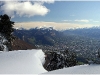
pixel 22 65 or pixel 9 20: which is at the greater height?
pixel 9 20

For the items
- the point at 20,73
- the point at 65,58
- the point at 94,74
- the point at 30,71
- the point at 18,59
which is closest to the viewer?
the point at 94,74

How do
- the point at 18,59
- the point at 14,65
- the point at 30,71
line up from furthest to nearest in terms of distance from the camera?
the point at 18,59 < the point at 14,65 < the point at 30,71

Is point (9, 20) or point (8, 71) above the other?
point (9, 20)

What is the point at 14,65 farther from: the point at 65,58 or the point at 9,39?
the point at 9,39

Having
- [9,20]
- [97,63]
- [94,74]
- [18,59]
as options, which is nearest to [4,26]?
[9,20]

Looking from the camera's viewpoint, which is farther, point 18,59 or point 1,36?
point 1,36

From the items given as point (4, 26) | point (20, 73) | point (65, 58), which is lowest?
point (65, 58)

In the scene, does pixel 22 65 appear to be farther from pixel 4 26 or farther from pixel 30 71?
pixel 4 26

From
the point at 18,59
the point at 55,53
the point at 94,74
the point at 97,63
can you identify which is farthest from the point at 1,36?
the point at 94,74

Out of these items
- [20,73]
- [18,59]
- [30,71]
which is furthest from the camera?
[18,59]
